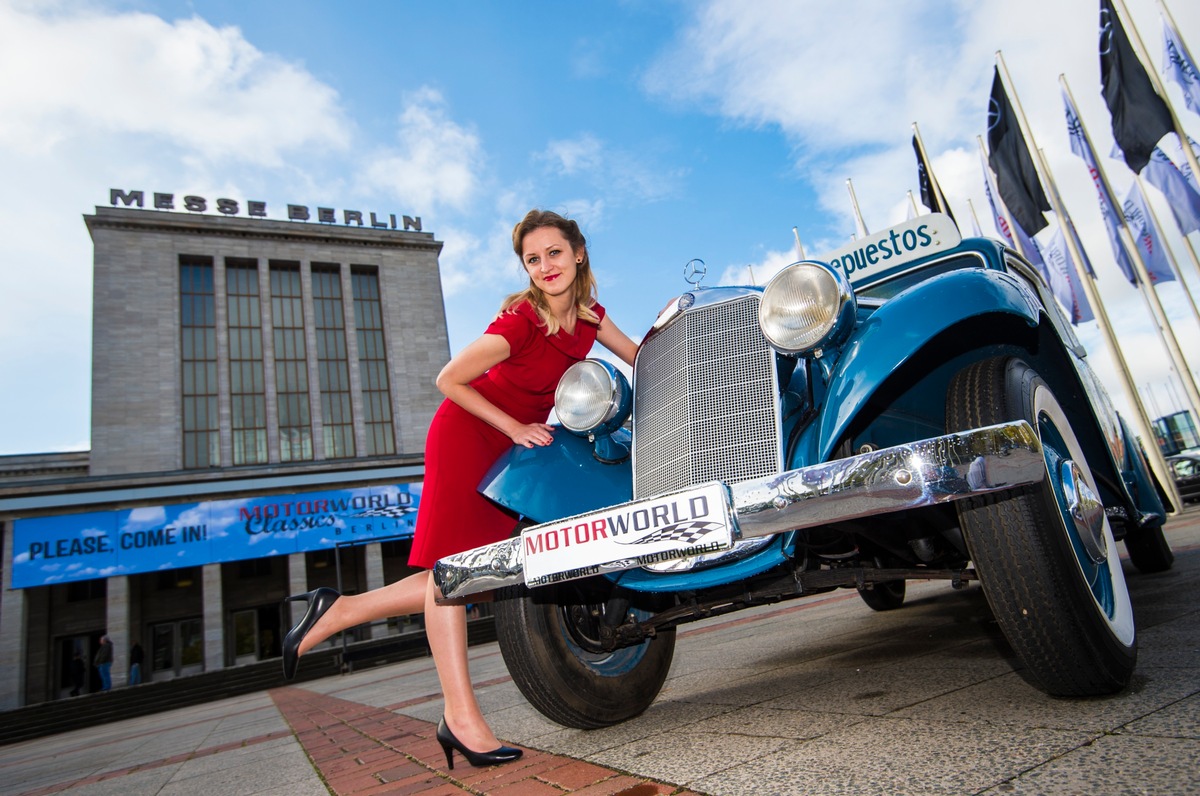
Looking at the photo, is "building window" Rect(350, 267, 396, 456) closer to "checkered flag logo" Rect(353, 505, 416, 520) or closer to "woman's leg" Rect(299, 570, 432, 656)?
"checkered flag logo" Rect(353, 505, 416, 520)

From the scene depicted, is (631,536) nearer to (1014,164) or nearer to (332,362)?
(1014,164)

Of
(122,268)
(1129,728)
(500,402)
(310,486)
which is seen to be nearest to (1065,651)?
(1129,728)

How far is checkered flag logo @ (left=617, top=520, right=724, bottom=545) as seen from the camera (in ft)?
5.10

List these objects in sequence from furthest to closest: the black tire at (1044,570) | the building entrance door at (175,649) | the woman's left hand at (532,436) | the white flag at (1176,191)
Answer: the building entrance door at (175,649) < the white flag at (1176,191) < the woman's left hand at (532,436) < the black tire at (1044,570)

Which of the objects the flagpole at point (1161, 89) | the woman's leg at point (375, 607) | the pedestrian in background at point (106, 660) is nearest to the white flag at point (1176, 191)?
the flagpole at point (1161, 89)

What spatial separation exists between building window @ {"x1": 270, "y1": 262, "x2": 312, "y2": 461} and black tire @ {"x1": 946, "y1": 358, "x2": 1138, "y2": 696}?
29.2m

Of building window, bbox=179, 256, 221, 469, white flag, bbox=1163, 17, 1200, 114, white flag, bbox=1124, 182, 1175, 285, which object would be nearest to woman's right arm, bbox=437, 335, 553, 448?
white flag, bbox=1163, 17, 1200, 114

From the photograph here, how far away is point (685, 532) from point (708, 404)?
57 cm

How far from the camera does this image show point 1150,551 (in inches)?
179

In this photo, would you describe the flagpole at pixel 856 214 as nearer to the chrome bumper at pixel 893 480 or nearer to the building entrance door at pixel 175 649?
the chrome bumper at pixel 893 480

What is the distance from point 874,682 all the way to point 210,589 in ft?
82.2

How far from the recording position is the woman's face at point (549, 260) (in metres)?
2.50

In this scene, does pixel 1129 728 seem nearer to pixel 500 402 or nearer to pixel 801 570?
pixel 801 570

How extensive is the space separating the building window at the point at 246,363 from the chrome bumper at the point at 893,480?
28.8m
